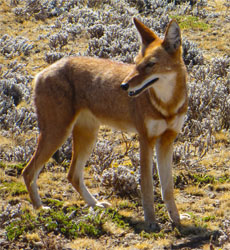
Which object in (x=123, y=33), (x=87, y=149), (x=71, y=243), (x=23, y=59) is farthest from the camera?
(x=123, y=33)

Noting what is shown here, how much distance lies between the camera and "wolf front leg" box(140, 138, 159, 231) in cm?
629

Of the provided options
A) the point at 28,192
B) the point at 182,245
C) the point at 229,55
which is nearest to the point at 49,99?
the point at 28,192

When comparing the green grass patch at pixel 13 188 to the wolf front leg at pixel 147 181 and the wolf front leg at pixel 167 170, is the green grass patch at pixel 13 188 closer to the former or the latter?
the wolf front leg at pixel 147 181

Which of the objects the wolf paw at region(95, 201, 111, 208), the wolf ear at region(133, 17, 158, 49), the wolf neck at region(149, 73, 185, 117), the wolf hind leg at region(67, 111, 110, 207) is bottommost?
the wolf paw at region(95, 201, 111, 208)

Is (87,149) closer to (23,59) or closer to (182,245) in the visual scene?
(182,245)

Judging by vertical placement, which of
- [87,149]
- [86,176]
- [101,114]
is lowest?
[86,176]

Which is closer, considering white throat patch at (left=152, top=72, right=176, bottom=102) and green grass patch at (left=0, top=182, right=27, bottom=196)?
white throat patch at (left=152, top=72, right=176, bottom=102)

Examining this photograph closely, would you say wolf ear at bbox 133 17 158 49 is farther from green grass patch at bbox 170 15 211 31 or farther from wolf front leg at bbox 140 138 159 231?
green grass patch at bbox 170 15 211 31

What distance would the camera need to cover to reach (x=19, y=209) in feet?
20.7

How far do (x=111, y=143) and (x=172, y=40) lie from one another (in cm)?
312

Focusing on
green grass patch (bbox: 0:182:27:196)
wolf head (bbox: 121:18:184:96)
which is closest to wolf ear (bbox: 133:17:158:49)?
wolf head (bbox: 121:18:184:96)

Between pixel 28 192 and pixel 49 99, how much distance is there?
1.17 meters

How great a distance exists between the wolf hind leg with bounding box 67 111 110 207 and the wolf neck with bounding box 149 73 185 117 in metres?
1.12

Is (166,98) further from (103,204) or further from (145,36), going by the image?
(103,204)
